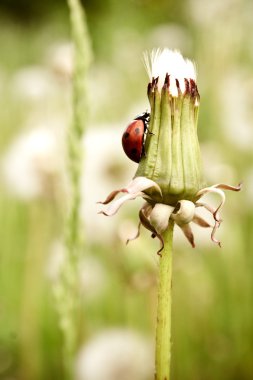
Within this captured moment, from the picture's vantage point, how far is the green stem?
0.55 meters

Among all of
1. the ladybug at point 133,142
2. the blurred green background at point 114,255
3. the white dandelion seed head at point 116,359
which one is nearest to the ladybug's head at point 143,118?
the ladybug at point 133,142

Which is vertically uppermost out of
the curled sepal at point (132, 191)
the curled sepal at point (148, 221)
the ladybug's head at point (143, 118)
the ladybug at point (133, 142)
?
the ladybug's head at point (143, 118)

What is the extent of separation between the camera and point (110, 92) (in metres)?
3.48

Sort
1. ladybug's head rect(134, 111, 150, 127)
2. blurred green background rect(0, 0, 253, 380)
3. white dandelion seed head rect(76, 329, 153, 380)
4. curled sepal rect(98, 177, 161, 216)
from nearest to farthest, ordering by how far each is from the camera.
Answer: curled sepal rect(98, 177, 161, 216), ladybug's head rect(134, 111, 150, 127), white dandelion seed head rect(76, 329, 153, 380), blurred green background rect(0, 0, 253, 380)

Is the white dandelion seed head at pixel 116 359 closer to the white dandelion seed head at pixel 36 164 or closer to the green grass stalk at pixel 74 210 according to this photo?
the white dandelion seed head at pixel 36 164

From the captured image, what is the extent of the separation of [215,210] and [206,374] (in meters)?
1.21

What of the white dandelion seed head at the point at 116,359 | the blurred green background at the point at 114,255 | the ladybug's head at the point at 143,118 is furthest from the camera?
the blurred green background at the point at 114,255

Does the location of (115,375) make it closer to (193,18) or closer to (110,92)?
(110,92)

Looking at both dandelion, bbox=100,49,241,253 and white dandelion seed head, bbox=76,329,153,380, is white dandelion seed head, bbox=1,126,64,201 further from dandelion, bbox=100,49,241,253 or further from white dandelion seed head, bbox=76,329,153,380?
dandelion, bbox=100,49,241,253

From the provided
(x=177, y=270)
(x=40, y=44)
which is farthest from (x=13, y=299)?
(x=40, y=44)

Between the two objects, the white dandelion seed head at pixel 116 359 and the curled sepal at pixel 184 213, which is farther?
the white dandelion seed head at pixel 116 359

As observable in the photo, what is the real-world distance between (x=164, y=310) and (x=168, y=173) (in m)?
0.10

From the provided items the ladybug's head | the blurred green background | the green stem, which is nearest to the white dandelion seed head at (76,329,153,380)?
the blurred green background

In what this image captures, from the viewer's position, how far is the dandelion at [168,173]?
0.55m
